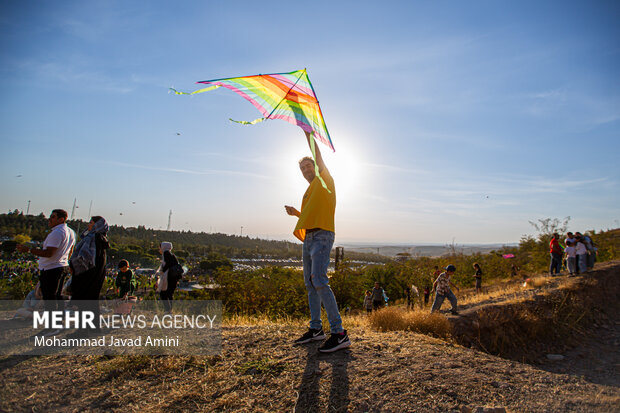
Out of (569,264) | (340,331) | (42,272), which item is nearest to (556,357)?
(340,331)

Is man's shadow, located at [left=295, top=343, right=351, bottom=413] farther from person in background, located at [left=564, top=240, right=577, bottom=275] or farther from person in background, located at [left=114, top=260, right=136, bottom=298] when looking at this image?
person in background, located at [left=564, top=240, right=577, bottom=275]

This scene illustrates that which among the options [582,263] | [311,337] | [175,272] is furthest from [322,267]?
[582,263]

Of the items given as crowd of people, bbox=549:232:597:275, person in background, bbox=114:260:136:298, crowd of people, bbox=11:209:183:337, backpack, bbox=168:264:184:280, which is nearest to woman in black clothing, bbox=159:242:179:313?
backpack, bbox=168:264:184:280

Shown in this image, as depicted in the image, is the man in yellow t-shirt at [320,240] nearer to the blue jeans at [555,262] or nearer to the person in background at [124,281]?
the person in background at [124,281]

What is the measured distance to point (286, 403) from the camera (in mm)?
2602

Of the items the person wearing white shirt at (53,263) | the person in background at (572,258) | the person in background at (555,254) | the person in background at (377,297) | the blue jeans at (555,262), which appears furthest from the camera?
the blue jeans at (555,262)

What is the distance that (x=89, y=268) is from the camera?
4.87m

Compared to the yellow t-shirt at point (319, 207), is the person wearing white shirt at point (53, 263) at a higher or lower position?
lower

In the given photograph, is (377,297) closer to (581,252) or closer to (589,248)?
(581,252)

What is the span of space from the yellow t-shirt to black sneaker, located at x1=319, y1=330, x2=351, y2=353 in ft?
3.67

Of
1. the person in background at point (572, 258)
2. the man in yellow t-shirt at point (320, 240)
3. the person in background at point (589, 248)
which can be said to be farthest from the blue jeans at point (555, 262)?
the man in yellow t-shirt at point (320, 240)

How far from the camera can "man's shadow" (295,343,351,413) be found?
2.53 m

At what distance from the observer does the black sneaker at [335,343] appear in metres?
3.42

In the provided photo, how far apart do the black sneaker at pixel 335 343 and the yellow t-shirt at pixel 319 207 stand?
1.12m
